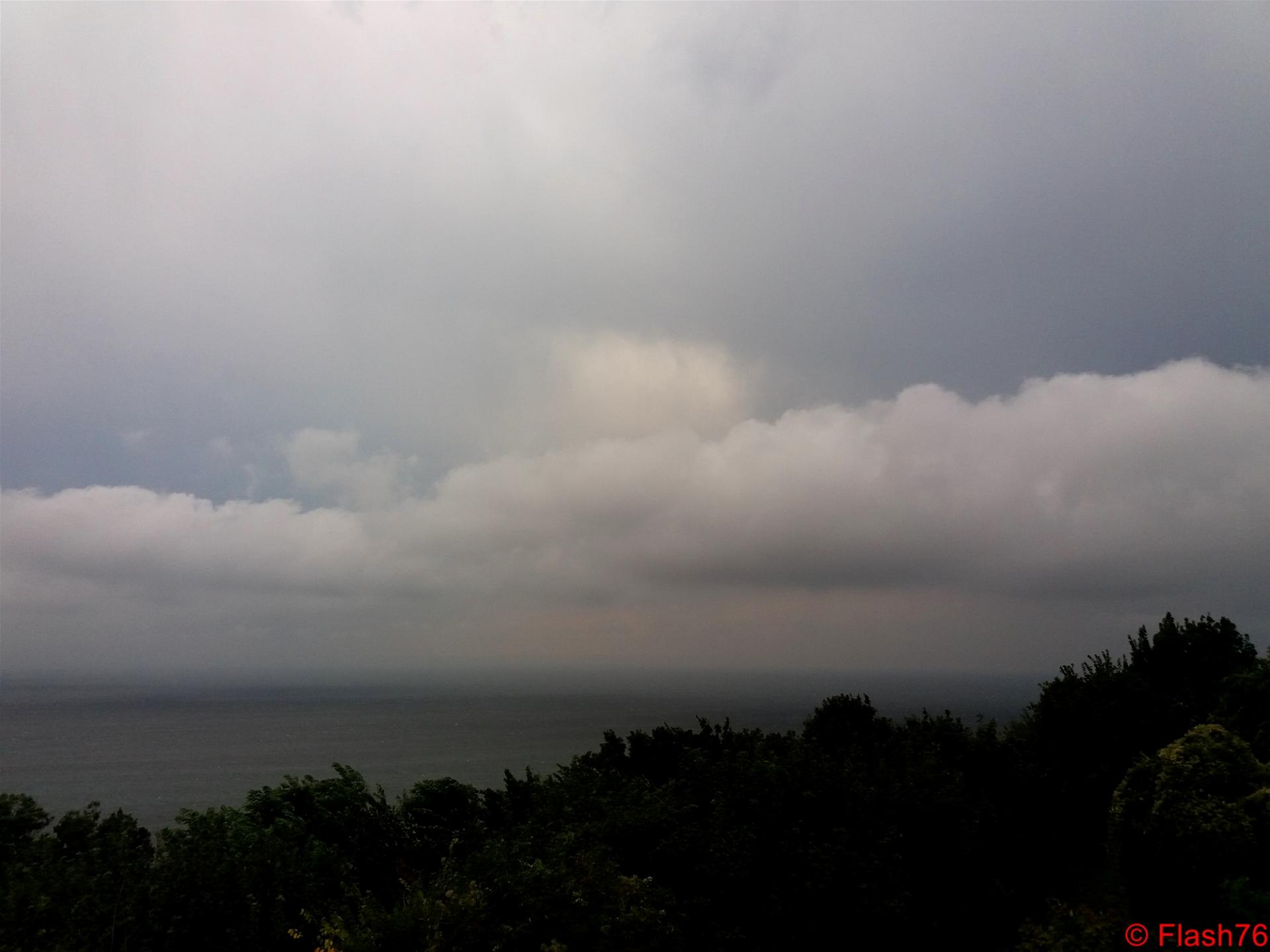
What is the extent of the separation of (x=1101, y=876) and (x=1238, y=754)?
611cm

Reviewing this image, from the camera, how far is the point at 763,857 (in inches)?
559

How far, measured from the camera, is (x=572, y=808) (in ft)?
59.1

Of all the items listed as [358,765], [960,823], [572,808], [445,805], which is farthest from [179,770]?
[960,823]

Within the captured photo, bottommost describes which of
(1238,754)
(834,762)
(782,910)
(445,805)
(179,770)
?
(179,770)

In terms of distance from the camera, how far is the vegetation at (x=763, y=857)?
11.7 m

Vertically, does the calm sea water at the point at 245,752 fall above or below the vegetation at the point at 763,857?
below

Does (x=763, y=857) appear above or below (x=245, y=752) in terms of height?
above

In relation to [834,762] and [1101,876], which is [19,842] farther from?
[1101,876]

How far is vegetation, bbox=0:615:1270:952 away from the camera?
38.5 feet

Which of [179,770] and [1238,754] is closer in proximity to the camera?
[1238,754]

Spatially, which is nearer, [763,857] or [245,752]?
[763,857]

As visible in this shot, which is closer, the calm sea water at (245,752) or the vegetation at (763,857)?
the vegetation at (763,857)

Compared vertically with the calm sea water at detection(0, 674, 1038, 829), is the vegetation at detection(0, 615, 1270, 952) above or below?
above

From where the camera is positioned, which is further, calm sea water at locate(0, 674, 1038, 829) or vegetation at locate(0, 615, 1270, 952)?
calm sea water at locate(0, 674, 1038, 829)
